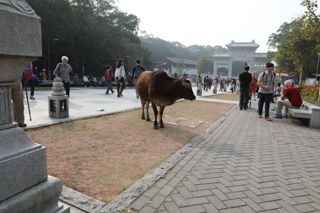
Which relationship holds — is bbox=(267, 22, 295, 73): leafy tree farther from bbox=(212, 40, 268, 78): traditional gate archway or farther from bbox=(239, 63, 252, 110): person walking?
bbox=(239, 63, 252, 110): person walking

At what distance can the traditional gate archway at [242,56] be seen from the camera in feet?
194

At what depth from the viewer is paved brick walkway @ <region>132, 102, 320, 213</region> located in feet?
7.79

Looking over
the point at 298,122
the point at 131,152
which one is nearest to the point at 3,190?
the point at 131,152

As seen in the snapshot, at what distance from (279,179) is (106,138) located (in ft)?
10.5

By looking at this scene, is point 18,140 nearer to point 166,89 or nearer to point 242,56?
point 166,89

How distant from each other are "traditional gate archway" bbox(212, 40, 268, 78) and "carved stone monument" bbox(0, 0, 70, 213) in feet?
207

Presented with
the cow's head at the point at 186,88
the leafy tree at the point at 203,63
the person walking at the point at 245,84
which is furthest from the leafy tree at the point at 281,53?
the cow's head at the point at 186,88

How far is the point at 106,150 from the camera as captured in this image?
12.4 feet

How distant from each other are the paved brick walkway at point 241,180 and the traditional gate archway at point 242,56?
59753 mm

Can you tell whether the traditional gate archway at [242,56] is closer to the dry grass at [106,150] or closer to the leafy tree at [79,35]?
the leafy tree at [79,35]

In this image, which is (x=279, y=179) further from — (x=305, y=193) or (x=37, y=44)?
(x=37, y=44)

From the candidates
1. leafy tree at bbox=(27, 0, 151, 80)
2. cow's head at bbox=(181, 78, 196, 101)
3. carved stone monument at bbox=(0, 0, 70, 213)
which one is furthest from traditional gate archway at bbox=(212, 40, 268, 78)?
carved stone monument at bbox=(0, 0, 70, 213)

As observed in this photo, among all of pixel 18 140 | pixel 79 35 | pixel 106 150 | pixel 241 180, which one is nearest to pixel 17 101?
pixel 106 150

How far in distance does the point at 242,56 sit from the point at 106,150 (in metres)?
65.8
